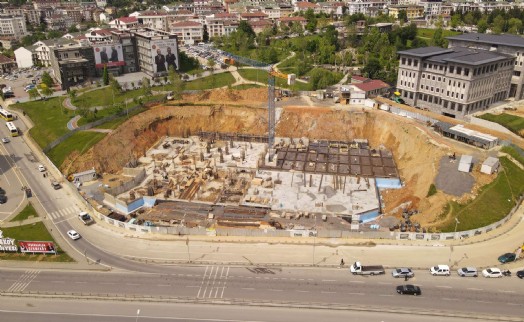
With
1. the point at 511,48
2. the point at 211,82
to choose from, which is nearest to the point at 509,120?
the point at 511,48

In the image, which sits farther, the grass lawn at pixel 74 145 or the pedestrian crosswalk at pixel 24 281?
the grass lawn at pixel 74 145

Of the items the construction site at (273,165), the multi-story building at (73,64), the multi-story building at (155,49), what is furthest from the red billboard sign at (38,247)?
the multi-story building at (155,49)

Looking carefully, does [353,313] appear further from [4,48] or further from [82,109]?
[4,48]

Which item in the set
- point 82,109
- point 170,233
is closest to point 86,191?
point 170,233

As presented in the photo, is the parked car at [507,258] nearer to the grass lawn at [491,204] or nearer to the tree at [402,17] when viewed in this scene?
the grass lawn at [491,204]

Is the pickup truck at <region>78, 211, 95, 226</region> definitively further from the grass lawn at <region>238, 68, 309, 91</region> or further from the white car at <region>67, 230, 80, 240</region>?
the grass lawn at <region>238, 68, 309, 91</region>

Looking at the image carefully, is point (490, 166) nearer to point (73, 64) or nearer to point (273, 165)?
point (273, 165)

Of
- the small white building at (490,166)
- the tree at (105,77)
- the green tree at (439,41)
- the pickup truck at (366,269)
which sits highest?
the green tree at (439,41)

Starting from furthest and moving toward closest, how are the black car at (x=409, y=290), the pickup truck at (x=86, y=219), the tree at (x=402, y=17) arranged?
the tree at (x=402, y=17) < the pickup truck at (x=86, y=219) < the black car at (x=409, y=290)

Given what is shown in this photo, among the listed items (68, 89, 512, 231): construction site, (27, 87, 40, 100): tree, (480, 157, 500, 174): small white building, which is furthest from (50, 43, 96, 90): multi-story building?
(480, 157, 500, 174): small white building
